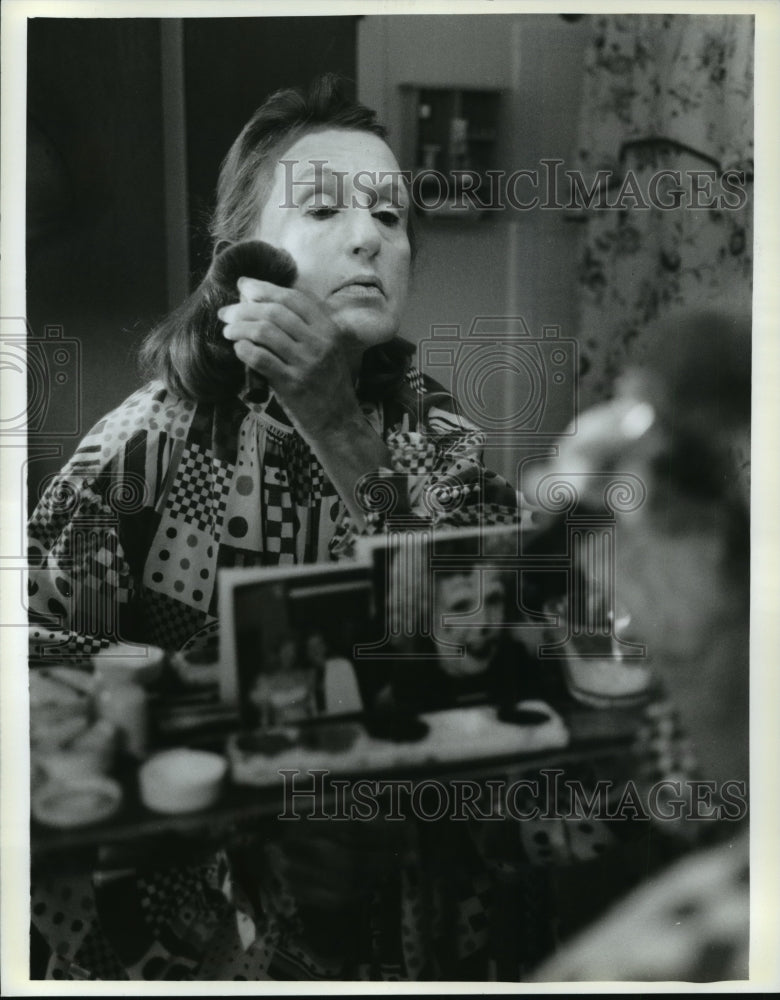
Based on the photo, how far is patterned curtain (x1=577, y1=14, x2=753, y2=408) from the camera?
2.32 meters

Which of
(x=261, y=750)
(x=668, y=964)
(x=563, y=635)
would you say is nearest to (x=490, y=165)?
(x=563, y=635)

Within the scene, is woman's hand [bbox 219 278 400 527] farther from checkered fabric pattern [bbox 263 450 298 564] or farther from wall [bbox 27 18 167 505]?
wall [bbox 27 18 167 505]

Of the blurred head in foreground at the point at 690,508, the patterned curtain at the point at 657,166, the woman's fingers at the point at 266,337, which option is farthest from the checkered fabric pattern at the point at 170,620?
the patterned curtain at the point at 657,166

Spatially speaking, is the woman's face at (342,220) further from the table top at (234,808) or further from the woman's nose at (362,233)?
the table top at (234,808)

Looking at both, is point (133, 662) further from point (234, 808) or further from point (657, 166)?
point (657, 166)

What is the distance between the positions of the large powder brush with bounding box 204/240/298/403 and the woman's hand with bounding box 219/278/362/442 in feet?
0.05

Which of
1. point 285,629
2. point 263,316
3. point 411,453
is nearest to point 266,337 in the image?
point 263,316

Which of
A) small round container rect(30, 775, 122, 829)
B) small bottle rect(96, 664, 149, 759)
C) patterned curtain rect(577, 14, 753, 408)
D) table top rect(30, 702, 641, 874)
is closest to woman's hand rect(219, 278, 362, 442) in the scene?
patterned curtain rect(577, 14, 753, 408)

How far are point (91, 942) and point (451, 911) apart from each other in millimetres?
843

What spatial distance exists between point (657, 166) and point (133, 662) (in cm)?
166

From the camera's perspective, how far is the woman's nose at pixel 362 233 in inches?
91.0

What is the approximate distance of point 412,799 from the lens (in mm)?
2332

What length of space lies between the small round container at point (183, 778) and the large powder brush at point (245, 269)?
3.38 ft

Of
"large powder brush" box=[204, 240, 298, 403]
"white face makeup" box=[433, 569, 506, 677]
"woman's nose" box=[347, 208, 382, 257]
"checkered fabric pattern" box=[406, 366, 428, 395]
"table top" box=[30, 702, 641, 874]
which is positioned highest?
"woman's nose" box=[347, 208, 382, 257]
